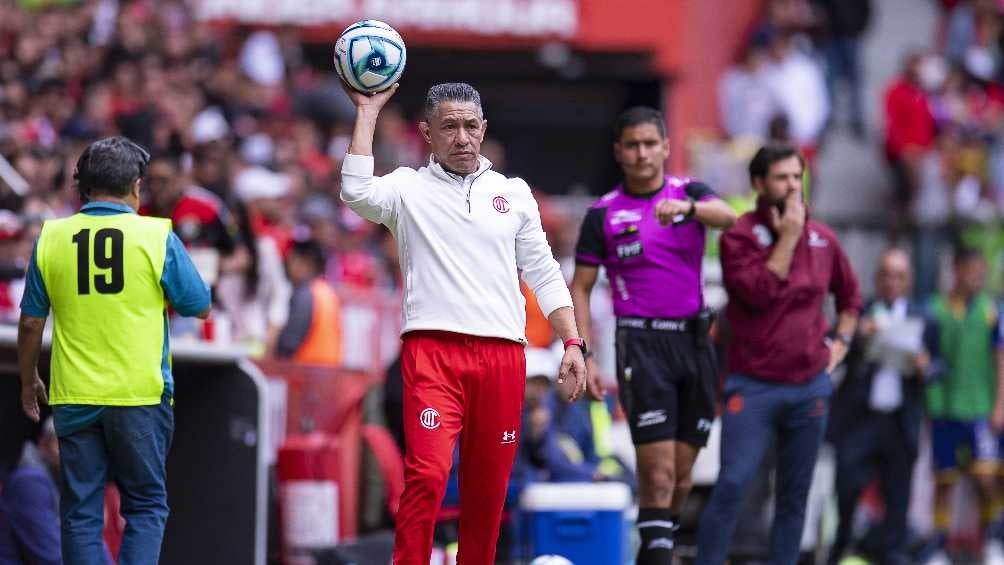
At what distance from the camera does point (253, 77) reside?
20.1 m

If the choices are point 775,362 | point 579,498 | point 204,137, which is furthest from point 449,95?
point 204,137

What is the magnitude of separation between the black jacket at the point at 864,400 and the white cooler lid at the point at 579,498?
3201mm

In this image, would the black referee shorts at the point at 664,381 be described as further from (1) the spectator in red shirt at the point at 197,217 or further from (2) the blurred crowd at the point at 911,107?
(2) the blurred crowd at the point at 911,107

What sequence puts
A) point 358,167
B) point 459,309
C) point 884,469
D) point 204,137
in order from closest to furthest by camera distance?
point 358,167 < point 459,309 < point 884,469 < point 204,137

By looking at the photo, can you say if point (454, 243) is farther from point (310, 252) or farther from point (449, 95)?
point (310, 252)

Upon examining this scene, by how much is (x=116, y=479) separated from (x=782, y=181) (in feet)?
12.6

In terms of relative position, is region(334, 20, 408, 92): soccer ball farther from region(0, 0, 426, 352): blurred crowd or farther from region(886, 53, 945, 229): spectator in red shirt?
region(886, 53, 945, 229): spectator in red shirt

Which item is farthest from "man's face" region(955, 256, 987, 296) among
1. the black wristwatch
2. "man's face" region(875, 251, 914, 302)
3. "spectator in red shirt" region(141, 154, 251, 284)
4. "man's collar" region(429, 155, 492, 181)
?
"man's collar" region(429, 155, 492, 181)

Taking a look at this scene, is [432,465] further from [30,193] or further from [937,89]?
[937,89]

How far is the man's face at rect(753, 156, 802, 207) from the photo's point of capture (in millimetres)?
9781

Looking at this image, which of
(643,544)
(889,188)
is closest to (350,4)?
(889,188)

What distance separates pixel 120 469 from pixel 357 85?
79.7 inches

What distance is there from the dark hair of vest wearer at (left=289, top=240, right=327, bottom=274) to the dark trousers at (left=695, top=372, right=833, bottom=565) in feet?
15.8

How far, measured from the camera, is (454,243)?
7926mm
